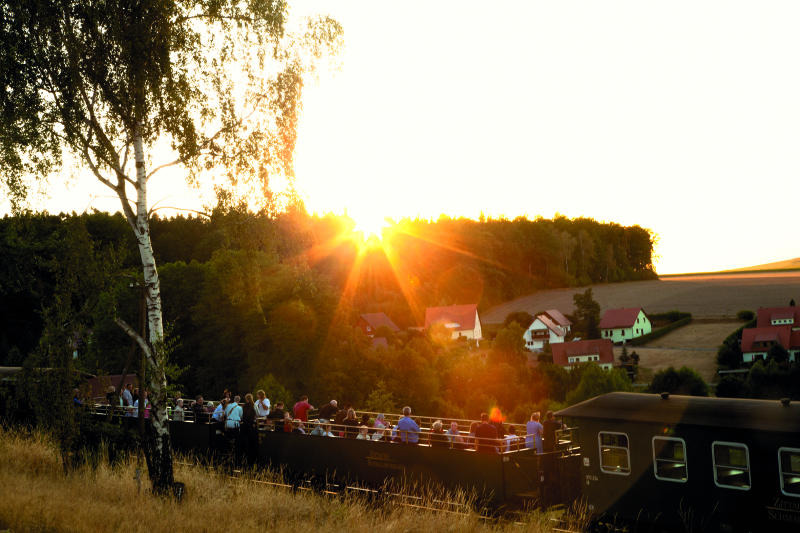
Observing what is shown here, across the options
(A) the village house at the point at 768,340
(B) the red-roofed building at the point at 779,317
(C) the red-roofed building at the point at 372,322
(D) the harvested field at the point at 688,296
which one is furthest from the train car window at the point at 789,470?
(D) the harvested field at the point at 688,296

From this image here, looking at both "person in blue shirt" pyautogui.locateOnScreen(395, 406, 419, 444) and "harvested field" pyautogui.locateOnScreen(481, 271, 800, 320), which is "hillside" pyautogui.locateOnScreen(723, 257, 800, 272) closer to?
"harvested field" pyautogui.locateOnScreen(481, 271, 800, 320)

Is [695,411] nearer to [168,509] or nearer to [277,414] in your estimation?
[168,509]

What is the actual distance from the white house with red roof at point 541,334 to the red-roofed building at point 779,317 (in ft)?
90.2

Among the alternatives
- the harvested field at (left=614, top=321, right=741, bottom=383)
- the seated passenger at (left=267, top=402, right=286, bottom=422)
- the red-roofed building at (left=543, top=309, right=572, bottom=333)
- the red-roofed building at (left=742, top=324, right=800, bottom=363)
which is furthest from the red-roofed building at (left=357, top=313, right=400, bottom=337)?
the seated passenger at (left=267, top=402, right=286, bottom=422)

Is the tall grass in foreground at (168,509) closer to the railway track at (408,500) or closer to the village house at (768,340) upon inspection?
the railway track at (408,500)

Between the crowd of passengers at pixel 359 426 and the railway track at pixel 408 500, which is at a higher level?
the crowd of passengers at pixel 359 426

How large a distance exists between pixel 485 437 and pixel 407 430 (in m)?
1.90

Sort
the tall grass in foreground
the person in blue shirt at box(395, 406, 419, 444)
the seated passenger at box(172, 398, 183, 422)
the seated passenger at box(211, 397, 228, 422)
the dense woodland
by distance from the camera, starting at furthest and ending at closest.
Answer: the seated passenger at box(172, 398, 183, 422) < the seated passenger at box(211, 397, 228, 422) < the person in blue shirt at box(395, 406, 419, 444) < the dense woodland < the tall grass in foreground

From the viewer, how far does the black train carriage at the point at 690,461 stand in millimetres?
10750

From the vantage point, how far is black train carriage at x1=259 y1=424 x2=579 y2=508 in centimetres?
1296

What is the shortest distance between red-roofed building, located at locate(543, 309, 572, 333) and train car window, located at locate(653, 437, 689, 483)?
95422mm

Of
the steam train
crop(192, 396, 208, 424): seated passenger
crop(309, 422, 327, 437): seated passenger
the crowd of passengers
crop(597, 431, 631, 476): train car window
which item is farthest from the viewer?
crop(192, 396, 208, 424): seated passenger

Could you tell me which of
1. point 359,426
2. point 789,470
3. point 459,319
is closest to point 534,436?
point 359,426

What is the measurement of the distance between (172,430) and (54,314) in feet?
23.4
